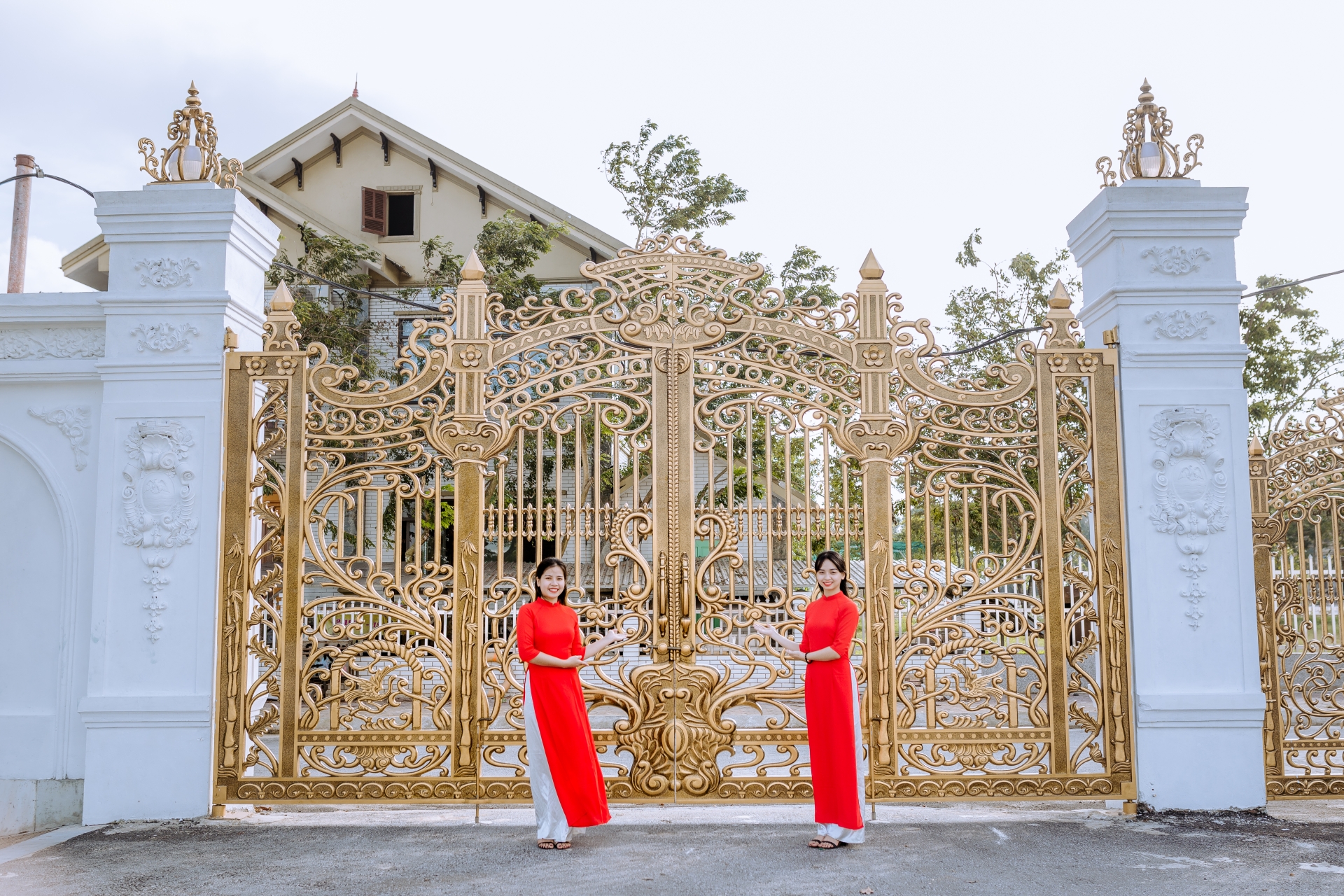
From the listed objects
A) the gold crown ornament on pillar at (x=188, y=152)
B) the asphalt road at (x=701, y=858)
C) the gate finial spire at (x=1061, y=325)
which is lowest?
the asphalt road at (x=701, y=858)

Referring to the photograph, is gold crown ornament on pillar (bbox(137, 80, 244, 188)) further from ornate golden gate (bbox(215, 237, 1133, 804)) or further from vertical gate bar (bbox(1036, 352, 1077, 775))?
vertical gate bar (bbox(1036, 352, 1077, 775))

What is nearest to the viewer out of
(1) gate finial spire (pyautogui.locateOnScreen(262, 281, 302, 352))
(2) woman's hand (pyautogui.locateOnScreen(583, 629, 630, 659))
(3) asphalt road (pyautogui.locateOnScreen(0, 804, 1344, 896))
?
(3) asphalt road (pyautogui.locateOnScreen(0, 804, 1344, 896))

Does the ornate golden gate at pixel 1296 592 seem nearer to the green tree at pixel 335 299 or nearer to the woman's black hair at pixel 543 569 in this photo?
the woman's black hair at pixel 543 569

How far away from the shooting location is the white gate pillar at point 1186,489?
14.0 ft

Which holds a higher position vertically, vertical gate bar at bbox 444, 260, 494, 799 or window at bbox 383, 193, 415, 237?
window at bbox 383, 193, 415, 237

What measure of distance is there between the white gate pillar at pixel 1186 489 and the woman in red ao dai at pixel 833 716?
1335 mm

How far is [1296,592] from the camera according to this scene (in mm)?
4535

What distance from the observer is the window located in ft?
40.9

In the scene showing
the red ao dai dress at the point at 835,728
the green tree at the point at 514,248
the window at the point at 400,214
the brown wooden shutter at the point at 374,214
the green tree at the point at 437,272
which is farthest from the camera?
the window at the point at 400,214

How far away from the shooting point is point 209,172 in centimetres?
462

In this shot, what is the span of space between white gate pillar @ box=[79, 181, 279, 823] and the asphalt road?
1.03 feet

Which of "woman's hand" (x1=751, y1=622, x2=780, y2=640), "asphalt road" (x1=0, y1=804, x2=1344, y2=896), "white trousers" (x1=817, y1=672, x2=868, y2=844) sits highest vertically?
"woman's hand" (x1=751, y1=622, x2=780, y2=640)

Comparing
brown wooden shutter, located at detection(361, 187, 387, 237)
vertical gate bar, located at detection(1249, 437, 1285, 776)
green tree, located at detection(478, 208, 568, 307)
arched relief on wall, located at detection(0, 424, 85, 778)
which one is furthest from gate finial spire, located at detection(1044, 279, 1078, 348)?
brown wooden shutter, located at detection(361, 187, 387, 237)

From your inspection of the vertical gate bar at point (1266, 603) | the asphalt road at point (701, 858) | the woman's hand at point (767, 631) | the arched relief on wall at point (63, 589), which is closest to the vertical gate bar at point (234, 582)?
the asphalt road at point (701, 858)
